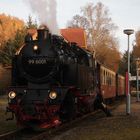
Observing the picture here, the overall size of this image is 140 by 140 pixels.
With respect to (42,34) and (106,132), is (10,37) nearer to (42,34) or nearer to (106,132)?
(42,34)

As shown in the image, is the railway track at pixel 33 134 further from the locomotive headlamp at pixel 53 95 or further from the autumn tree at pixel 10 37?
the autumn tree at pixel 10 37

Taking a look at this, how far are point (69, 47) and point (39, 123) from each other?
11.6ft

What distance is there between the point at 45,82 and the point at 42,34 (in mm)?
1849

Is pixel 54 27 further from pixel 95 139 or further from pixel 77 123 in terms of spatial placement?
pixel 95 139

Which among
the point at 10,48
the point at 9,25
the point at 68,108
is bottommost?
the point at 68,108

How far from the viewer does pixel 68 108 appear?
16.6 m

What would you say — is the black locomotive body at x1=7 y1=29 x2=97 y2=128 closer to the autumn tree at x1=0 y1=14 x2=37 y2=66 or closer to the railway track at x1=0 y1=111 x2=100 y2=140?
the railway track at x1=0 y1=111 x2=100 y2=140

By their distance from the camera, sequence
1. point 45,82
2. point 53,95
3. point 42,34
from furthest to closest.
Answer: point 42,34, point 45,82, point 53,95

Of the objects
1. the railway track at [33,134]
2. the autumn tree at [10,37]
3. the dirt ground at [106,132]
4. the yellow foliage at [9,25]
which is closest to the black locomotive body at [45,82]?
the railway track at [33,134]

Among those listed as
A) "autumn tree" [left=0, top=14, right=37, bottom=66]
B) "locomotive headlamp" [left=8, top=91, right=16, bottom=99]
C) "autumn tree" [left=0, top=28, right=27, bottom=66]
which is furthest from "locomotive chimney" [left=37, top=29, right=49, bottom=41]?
"autumn tree" [left=0, top=28, right=27, bottom=66]

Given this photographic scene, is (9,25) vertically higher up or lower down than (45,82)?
higher up

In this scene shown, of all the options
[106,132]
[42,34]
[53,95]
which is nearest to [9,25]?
[42,34]

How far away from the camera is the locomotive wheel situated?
642 inches

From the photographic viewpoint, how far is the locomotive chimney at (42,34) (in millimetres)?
16312
